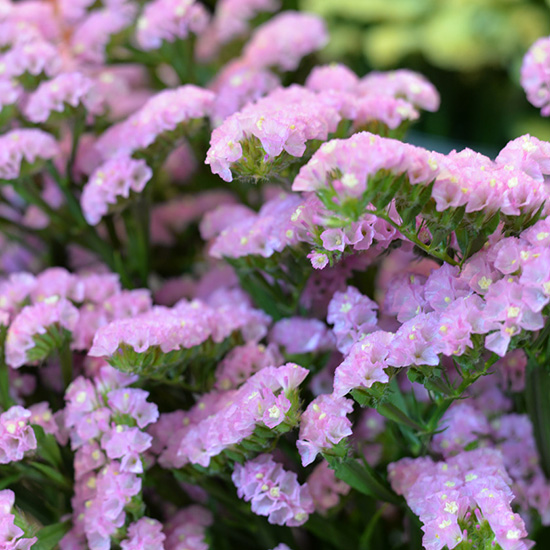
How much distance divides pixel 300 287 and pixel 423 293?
0.39 feet

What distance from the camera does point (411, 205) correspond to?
1.30ft

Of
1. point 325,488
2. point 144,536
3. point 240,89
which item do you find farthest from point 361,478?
point 240,89

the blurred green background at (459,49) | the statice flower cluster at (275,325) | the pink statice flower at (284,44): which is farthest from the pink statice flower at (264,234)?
the blurred green background at (459,49)

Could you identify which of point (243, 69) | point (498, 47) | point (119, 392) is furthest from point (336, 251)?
point (498, 47)

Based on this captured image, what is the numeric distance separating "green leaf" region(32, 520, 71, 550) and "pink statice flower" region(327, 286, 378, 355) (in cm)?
24

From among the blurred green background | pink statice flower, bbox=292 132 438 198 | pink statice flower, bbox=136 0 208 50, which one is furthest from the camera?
the blurred green background

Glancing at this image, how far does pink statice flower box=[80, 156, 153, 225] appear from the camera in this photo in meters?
0.59

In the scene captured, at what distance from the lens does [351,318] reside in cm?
48

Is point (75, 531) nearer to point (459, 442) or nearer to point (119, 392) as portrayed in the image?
point (119, 392)

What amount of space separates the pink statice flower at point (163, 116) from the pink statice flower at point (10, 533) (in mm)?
290

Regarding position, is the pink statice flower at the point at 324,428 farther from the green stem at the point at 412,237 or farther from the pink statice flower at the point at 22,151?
the pink statice flower at the point at 22,151

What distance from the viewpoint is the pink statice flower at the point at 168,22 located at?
71 cm

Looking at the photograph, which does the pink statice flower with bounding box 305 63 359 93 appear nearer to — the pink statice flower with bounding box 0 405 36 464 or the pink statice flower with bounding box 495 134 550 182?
the pink statice flower with bounding box 495 134 550 182

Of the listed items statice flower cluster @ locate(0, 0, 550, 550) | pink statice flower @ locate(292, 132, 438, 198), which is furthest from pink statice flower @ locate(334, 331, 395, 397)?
pink statice flower @ locate(292, 132, 438, 198)
